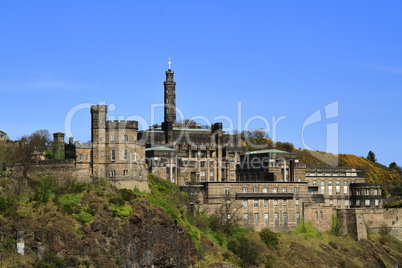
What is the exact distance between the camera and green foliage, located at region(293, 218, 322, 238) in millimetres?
112588

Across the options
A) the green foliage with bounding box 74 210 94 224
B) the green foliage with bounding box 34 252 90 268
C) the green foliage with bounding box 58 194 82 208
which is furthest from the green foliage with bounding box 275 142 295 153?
the green foliage with bounding box 34 252 90 268

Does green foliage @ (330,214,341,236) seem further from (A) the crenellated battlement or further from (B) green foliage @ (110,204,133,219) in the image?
(B) green foliage @ (110,204,133,219)

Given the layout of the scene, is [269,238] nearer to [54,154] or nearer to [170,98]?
[54,154]

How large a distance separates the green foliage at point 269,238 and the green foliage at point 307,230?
5236 mm

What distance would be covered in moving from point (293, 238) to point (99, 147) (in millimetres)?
30185

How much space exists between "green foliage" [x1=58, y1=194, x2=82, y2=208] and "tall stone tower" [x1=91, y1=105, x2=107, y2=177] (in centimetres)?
693

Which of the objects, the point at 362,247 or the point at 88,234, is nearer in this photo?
the point at 88,234

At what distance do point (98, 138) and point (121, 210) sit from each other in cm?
1098

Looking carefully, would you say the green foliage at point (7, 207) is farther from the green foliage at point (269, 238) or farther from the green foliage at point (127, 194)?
the green foliage at point (269, 238)

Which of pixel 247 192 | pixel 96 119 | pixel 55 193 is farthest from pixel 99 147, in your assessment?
pixel 247 192

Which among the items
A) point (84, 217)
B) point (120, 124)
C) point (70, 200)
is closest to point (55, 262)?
point (84, 217)

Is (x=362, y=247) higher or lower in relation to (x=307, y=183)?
lower

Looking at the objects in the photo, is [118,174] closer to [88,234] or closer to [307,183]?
[88,234]

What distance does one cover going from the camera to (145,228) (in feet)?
304
